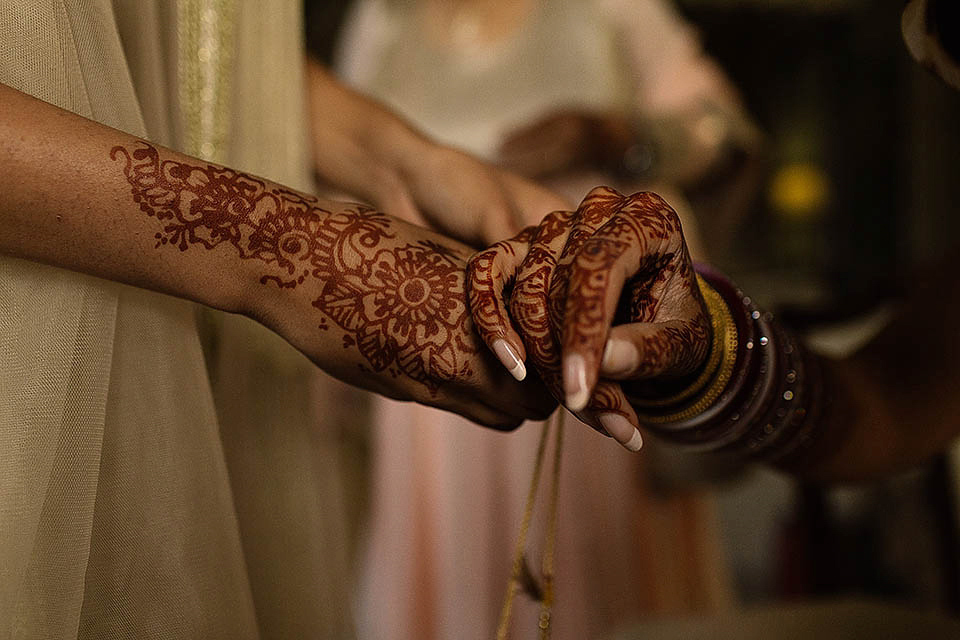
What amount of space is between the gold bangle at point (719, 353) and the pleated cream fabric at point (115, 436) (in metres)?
0.33

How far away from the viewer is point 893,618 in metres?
0.92

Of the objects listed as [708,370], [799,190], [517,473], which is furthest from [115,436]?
[799,190]

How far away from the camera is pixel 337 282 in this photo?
0.56 meters

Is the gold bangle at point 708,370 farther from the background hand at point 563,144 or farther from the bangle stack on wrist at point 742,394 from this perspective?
the background hand at point 563,144

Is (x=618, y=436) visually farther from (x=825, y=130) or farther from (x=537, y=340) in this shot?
(x=825, y=130)

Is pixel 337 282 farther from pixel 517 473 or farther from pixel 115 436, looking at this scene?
pixel 517 473

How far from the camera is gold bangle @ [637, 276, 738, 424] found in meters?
0.60

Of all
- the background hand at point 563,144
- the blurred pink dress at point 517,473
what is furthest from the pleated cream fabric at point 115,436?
the background hand at point 563,144

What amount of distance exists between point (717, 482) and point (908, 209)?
2.07 metres

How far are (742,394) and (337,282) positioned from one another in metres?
0.29

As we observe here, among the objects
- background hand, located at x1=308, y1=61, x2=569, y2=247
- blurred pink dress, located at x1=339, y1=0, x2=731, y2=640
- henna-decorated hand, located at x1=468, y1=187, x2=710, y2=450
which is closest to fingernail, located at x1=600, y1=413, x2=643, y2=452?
henna-decorated hand, located at x1=468, y1=187, x2=710, y2=450

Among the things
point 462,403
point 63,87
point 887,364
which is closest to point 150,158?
point 63,87

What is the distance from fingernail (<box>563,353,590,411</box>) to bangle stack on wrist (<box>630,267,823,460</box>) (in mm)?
182

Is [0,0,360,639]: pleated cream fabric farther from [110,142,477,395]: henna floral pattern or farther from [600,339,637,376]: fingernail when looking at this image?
[600,339,637,376]: fingernail
